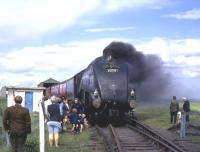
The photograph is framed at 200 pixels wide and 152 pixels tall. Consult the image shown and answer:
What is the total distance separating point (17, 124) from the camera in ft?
38.9

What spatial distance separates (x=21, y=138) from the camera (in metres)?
12.0

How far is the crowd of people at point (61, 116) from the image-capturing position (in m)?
16.9

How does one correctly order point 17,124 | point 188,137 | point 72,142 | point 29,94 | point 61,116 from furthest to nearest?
1. point 29,94
2. point 61,116
3. point 188,137
4. point 72,142
5. point 17,124

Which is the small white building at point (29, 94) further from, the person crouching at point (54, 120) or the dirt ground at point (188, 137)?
the dirt ground at point (188, 137)

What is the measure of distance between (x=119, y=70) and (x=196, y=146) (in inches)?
305

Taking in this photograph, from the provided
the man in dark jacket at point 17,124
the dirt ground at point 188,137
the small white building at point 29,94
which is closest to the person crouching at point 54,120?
the small white building at point 29,94

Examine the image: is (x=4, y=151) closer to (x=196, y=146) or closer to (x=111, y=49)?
(x=196, y=146)

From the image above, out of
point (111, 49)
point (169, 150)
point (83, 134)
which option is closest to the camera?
point (169, 150)

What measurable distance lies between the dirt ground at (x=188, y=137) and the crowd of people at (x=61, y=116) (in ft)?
12.2

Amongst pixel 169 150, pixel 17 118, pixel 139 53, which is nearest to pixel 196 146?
pixel 169 150

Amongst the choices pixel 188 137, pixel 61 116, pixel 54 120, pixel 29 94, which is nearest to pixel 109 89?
pixel 61 116

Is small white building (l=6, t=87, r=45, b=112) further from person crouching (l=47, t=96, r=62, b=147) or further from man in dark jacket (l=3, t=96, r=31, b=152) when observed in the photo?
man in dark jacket (l=3, t=96, r=31, b=152)

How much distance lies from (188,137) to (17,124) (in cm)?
1014

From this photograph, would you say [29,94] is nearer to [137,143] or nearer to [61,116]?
[61,116]
